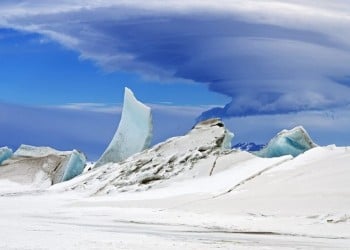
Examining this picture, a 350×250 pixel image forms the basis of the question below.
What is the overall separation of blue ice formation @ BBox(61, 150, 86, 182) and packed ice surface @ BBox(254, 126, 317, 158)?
41.8 feet

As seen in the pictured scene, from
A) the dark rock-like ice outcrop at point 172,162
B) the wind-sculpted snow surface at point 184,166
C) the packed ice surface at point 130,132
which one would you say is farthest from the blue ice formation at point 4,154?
the dark rock-like ice outcrop at point 172,162

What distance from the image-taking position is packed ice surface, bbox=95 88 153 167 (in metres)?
39.5

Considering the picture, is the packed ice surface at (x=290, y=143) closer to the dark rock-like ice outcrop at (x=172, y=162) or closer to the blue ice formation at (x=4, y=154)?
the dark rock-like ice outcrop at (x=172, y=162)

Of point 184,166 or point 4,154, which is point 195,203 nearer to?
point 184,166

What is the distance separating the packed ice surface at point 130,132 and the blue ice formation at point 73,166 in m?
1.52

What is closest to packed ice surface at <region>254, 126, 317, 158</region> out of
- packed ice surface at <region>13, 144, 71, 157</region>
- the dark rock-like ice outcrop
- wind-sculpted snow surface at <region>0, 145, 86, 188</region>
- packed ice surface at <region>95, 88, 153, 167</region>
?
the dark rock-like ice outcrop

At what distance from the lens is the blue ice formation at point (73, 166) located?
42.4 m

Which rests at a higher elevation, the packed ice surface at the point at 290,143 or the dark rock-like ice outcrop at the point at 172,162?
the packed ice surface at the point at 290,143

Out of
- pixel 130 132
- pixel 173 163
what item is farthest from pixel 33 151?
pixel 173 163

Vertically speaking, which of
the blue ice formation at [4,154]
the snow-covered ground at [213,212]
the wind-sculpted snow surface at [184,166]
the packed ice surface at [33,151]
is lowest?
the snow-covered ground at [213,212]

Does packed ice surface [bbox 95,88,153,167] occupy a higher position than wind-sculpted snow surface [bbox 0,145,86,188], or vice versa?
packed ice surface [bbox 95,88,153,167]

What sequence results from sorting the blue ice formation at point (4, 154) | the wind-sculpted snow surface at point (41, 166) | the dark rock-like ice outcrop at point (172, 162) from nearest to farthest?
1. the dark rock-like ice outcrop at point (172, 162)
2. the wind-sculpted snow surface at point (41, 166)
3. the blue ice formation at point (4, 154)

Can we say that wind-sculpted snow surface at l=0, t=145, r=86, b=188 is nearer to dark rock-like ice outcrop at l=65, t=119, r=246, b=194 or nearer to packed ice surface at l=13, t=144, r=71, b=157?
packed ice surface at l=13, t=144, r=71, b=157

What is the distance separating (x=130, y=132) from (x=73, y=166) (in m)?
4.77
